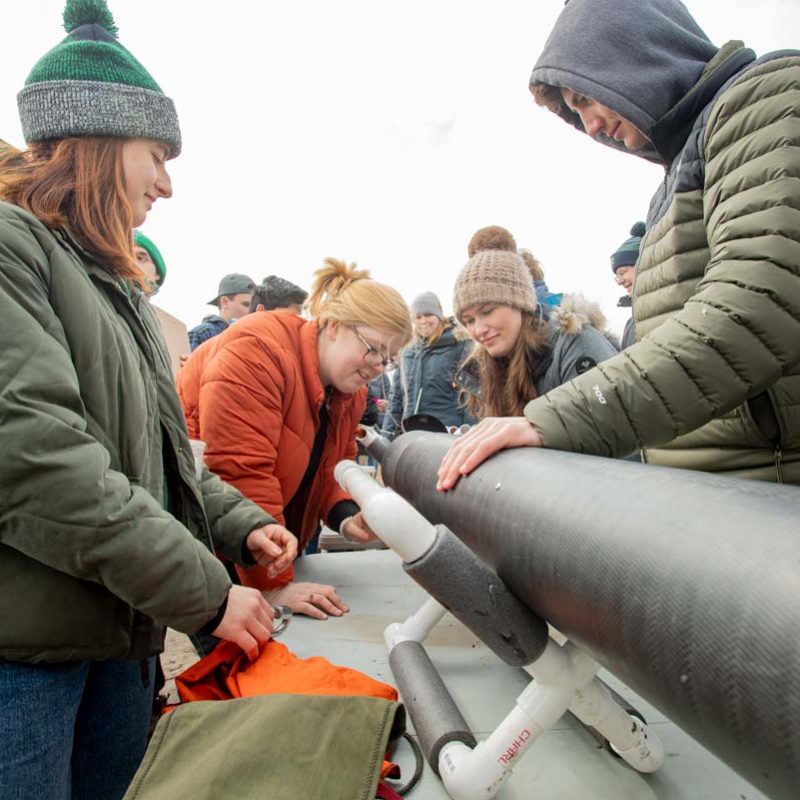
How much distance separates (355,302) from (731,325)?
3.53ft

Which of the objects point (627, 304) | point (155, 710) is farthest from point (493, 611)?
point (627, 304)

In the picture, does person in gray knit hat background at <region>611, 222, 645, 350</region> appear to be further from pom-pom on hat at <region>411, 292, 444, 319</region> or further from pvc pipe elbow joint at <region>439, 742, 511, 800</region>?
pvc pipe elbow joint at <region>439, 742, 511, 800</region>

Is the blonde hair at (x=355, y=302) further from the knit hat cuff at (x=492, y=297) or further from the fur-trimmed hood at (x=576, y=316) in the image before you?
the fur-trimmed hood at (x=576, y=316)

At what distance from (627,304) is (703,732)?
2.82m

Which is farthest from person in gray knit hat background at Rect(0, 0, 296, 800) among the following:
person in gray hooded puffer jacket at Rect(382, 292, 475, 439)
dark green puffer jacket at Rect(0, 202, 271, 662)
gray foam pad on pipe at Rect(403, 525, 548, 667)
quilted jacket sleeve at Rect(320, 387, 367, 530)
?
person in gray hooded puffer jacket at Rect(382, 292, 475, 439)

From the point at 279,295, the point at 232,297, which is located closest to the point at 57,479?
the point at 279,295

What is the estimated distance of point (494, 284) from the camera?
72.9 inches

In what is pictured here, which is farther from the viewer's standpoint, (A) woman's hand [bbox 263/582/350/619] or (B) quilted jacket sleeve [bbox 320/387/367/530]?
(B) quilted jacket sleeve [bbox 320/387/367/530]

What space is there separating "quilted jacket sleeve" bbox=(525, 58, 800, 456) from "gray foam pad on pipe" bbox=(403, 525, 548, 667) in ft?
0.75

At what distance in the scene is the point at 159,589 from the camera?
26.9 inches

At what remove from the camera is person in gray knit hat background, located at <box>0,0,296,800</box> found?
0.62 meters

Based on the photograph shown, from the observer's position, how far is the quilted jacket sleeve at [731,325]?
0.69m

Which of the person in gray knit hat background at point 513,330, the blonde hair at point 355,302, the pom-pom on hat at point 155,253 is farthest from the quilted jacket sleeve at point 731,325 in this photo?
the pom-pom on hat at point 155,253

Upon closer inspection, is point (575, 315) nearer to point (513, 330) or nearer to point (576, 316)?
point (576, 316)
